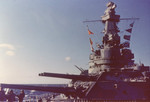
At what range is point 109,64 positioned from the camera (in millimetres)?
20578

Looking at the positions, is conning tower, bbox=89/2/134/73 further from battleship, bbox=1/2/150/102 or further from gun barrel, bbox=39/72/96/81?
gun barrel, bbox=39/72/96/81

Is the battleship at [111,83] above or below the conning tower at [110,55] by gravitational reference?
below

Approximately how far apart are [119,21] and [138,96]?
39.6 feet

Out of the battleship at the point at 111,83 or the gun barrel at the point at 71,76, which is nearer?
the gun barrel at the point at 71,76

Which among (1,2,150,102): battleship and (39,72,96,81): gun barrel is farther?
(1,2,150,102): battleship

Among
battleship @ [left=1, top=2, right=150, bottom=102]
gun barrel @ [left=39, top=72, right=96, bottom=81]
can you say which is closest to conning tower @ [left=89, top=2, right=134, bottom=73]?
battleship @ [left=1, top=2, right=150, bottom=102]

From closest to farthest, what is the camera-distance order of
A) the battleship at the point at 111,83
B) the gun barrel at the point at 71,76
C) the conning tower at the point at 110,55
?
the gun barrel at the point at 71,76, the battleship at the point at 111,83, the conning tower at the point at 110,55

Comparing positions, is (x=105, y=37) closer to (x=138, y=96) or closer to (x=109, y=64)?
(x=109, y=64)

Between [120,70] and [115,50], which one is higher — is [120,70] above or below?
below

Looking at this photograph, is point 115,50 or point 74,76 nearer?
point 74,76

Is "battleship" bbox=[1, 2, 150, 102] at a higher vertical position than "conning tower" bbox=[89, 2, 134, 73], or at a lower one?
lower

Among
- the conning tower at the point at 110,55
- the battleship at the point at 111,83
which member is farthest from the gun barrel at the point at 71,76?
the conning tower at the point at 110,55

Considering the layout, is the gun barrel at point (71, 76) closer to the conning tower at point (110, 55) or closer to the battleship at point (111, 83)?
the battleship at point (111, 83)

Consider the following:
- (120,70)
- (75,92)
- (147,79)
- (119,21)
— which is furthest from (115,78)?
(119,21)
